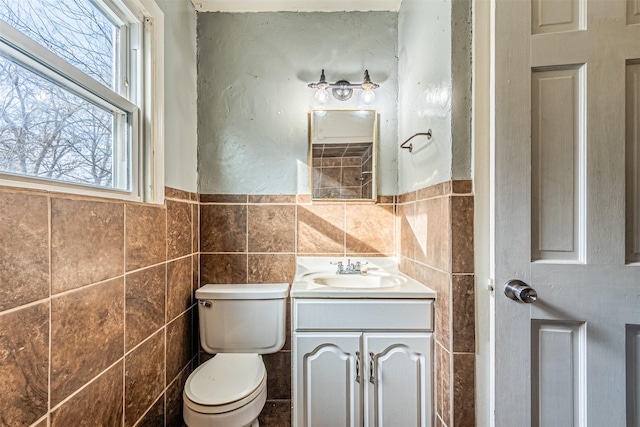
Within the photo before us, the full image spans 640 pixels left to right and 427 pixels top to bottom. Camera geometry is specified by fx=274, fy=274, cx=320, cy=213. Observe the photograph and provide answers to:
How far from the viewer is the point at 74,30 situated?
948mm

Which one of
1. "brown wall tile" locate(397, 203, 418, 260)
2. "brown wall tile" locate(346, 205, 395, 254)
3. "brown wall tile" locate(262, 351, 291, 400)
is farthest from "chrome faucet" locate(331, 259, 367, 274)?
"brown wall tile" locate(262, 351, 291, 400)

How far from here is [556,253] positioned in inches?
32.4

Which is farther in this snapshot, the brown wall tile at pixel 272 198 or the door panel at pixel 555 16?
the brown wall tile at pixel 272 198

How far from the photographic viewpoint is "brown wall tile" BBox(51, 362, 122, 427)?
807mm

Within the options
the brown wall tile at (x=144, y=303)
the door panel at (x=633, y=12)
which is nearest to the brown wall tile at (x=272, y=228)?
the brown wall tile at (x=144, y=303)

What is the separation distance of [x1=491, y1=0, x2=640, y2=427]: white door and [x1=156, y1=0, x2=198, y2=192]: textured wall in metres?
1.43

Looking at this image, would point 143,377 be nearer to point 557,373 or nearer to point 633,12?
point 557,373

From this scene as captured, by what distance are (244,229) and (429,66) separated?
53.1 inches

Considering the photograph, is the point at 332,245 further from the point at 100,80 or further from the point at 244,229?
the point at 100,80

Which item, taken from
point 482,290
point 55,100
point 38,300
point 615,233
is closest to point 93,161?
point 55,100

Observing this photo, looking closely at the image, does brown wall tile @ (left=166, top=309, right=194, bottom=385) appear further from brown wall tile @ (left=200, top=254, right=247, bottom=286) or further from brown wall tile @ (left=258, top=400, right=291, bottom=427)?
brown wall tile @ (left=258, top=400, right=291, bottom=427)

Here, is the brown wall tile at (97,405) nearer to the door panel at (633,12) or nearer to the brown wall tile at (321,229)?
the brown wall tile at (321,229)

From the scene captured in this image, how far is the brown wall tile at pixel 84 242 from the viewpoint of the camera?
31.2 inches

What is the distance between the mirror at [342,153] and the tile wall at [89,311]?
2.79ft
